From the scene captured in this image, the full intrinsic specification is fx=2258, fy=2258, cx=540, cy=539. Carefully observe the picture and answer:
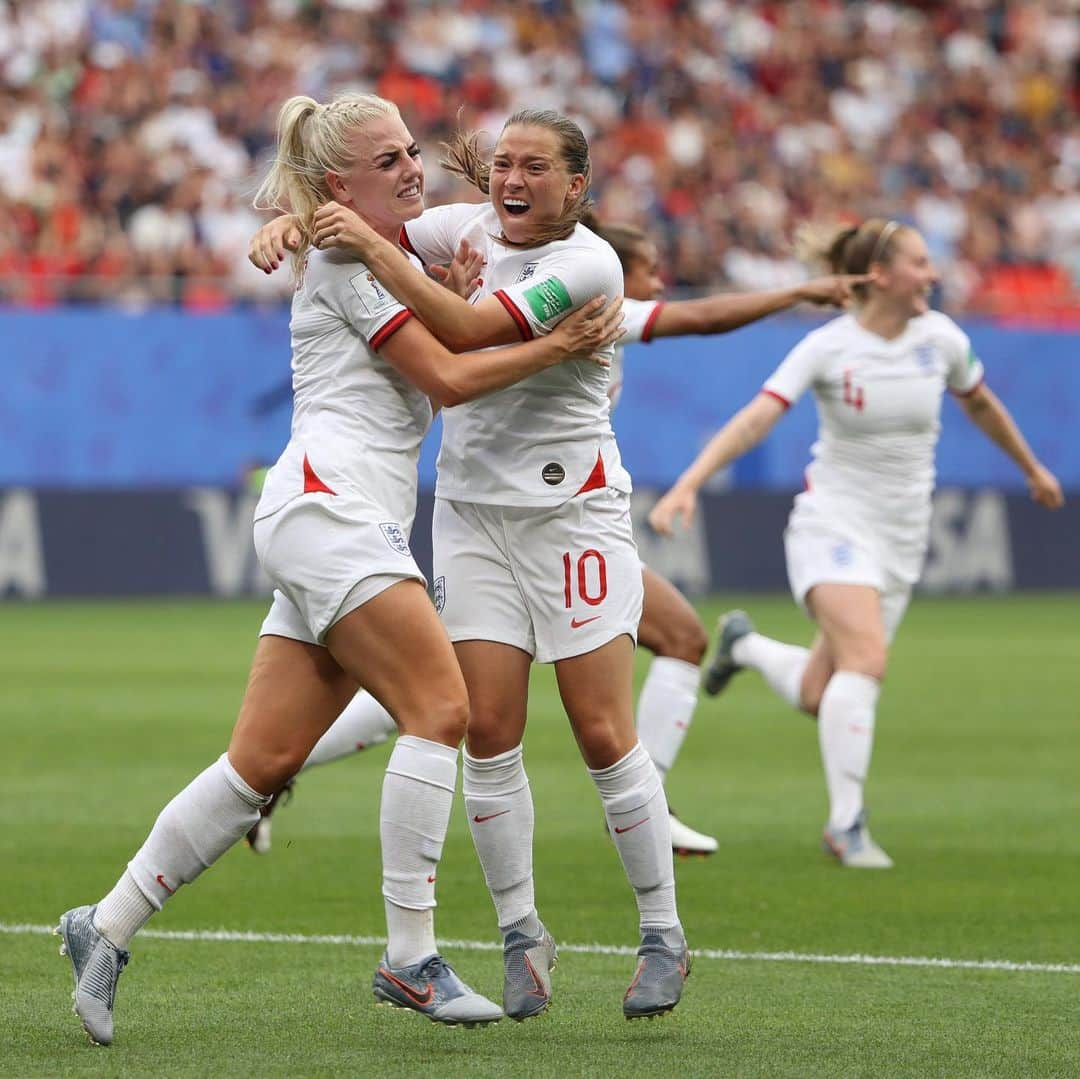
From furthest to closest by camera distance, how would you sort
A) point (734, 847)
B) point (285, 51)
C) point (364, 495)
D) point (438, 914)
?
point (285, 51)
point (734, 847)
point (438, 914)
point (364, 495)

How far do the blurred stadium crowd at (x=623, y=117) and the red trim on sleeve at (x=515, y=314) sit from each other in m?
15.8

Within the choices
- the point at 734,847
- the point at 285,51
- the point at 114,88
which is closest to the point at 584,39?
the point at 285,51

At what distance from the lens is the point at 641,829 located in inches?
225

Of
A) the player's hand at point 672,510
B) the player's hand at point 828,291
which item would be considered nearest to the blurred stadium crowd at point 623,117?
the player's hand at point 672,510

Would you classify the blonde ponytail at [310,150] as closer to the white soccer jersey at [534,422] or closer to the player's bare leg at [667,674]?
the white soccer jersey at [534,422]

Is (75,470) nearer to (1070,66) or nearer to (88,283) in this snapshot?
(88,283)

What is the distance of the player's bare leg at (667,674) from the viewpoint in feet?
28.7

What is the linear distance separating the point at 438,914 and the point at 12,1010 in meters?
1.98

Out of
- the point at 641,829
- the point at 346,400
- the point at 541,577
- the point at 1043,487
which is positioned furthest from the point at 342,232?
the point at 1043,487

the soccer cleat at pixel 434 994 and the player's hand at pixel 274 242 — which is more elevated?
the player's hand at pixel 274 242

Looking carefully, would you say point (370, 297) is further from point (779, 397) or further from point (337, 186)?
point (779, 397)

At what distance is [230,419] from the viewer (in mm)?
21859

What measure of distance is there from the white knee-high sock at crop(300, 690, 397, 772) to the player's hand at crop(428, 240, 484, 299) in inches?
98.9

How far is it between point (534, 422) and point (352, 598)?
0.79 m
